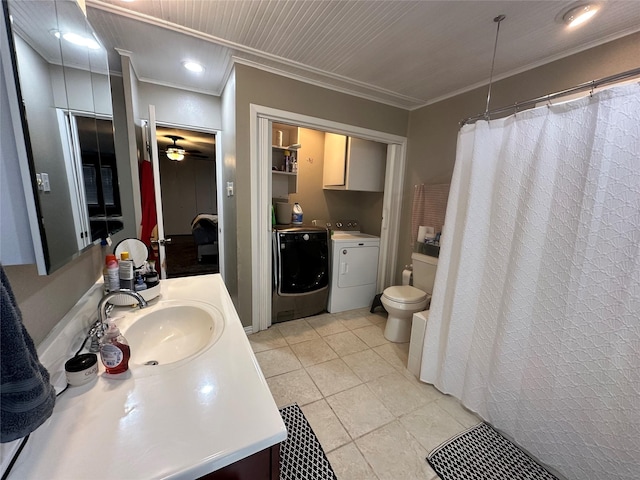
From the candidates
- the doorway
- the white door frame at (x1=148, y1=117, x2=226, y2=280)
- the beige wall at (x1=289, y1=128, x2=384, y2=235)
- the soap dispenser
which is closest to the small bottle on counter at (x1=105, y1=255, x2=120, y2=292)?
the soap dispenser

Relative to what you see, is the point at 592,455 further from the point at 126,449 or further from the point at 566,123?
the point at 126,449

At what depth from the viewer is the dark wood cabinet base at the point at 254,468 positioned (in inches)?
21.0

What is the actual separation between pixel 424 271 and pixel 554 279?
1.20m

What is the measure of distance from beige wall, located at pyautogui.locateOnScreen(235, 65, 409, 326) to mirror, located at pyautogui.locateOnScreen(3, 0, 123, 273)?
0.91m

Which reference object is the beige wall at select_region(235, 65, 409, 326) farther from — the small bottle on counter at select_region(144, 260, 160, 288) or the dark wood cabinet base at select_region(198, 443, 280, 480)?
the dark wood cabinet base at select_region(198, 443, 280, 480)

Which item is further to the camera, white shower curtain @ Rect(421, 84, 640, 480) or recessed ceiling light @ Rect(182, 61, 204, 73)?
recessed ceiling light @ Rect(182, 61, 204, 73)

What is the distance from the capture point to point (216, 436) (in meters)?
0.55

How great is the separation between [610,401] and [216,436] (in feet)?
4.98

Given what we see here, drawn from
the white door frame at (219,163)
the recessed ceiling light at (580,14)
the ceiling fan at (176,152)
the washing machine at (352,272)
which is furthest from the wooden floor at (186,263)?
the recessed ceiling light at (580,14)

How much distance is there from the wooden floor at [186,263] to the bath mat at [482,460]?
136 inches

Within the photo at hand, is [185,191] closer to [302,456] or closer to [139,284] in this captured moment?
[139,284]

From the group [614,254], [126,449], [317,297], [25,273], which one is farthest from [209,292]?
[614,254]

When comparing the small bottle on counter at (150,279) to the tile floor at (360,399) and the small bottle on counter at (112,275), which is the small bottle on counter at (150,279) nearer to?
the small bottle on counter at (112,275)

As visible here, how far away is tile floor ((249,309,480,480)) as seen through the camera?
50.1 inches
